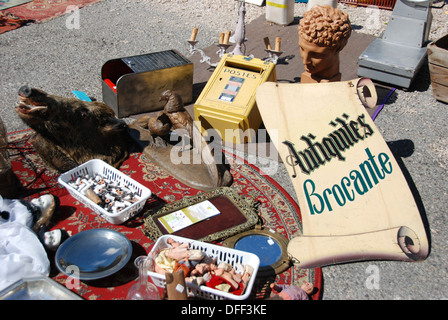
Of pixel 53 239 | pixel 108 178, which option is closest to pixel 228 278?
pixel 53 239

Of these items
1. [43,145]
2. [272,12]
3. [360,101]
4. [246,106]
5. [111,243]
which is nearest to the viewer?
[111,243]

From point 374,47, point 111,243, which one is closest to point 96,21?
point 374,47

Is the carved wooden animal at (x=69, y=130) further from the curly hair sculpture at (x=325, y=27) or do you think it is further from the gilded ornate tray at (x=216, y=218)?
the curly hair sculpture at (x=325, y=27)

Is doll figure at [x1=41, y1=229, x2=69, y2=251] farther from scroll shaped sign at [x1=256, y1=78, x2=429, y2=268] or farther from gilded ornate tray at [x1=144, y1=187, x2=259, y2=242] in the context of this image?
scroll shaped sign at [x1=256, y1=78, x2=429, y2=268]

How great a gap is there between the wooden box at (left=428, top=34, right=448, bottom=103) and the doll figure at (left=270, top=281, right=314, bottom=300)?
3763 mm

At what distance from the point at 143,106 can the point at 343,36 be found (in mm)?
2620

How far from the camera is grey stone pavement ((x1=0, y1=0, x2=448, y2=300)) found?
3566 mm

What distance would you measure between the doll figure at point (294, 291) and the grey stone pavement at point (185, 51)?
20 centimetres

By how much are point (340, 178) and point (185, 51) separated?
13.8 feet

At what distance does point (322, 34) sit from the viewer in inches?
164

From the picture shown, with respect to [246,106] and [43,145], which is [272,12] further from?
[43,145]

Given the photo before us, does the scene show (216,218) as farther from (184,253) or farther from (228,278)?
(228,278)

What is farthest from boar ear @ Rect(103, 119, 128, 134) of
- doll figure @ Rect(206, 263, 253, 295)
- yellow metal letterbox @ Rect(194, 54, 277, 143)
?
doll figure @ Rect(206, 263, 253, 295)

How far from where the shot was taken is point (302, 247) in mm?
3619
